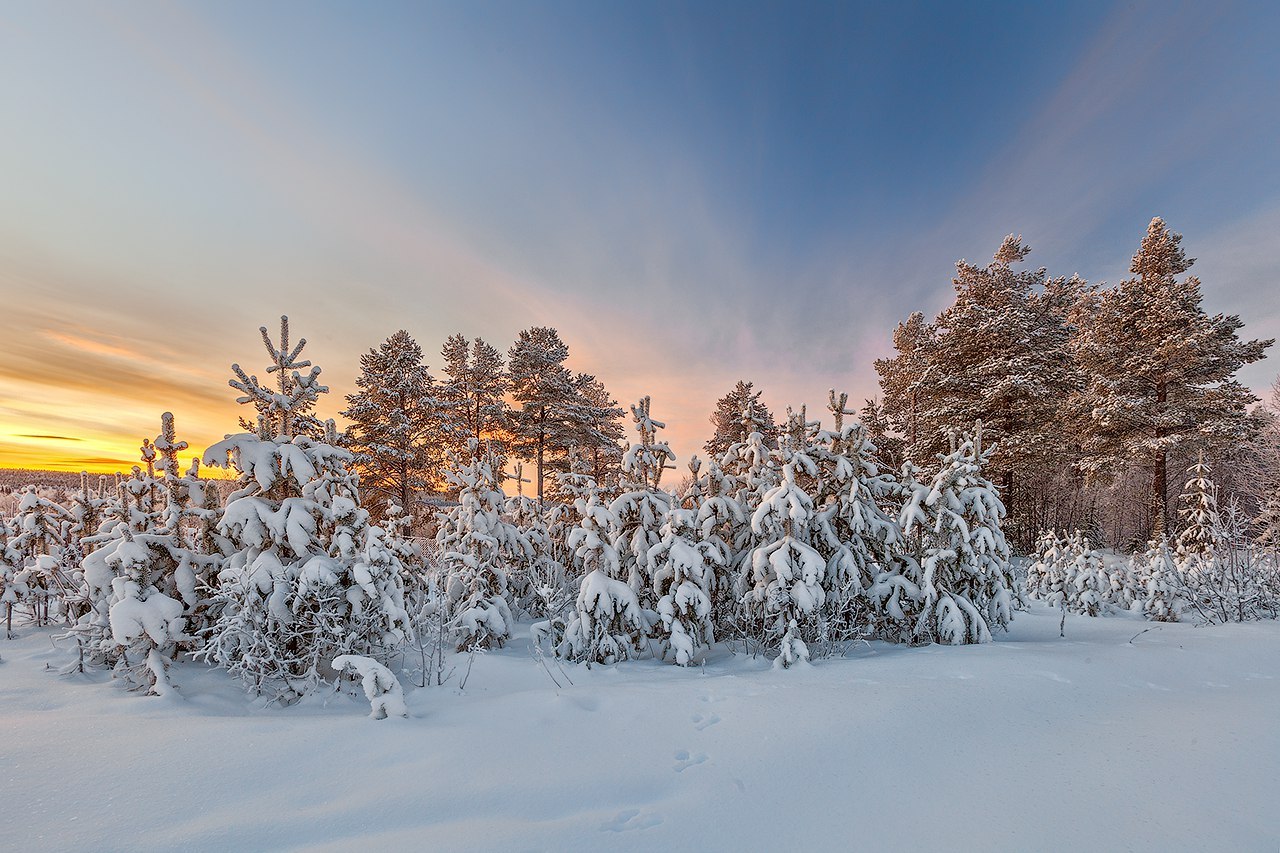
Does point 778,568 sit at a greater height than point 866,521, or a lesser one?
lesser

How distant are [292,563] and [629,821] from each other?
4.48 m

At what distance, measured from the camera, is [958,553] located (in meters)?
7.38

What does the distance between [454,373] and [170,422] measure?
62.5 ft

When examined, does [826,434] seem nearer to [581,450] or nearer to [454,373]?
[581,450]

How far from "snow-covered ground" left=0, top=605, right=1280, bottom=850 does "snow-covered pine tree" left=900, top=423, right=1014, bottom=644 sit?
5.23 ft

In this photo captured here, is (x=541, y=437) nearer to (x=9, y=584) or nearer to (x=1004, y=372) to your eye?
(x=9, y=584)

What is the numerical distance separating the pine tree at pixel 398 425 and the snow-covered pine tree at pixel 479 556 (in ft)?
40.3

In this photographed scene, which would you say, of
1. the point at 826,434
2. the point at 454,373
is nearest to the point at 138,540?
the point at 826,434

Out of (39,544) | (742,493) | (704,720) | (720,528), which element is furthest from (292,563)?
(39,544)

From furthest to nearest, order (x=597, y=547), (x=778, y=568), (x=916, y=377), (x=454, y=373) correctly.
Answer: (x=454, y=373)
(x=916, y=377)
(x=597, y=547)
(x=778, y=568)

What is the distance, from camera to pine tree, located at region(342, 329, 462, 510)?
828 inches

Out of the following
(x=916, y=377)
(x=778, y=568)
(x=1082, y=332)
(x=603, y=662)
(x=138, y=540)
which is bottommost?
(x=603, y=662)

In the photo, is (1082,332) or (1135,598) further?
(1082,332)

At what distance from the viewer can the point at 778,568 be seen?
21.3 feet
